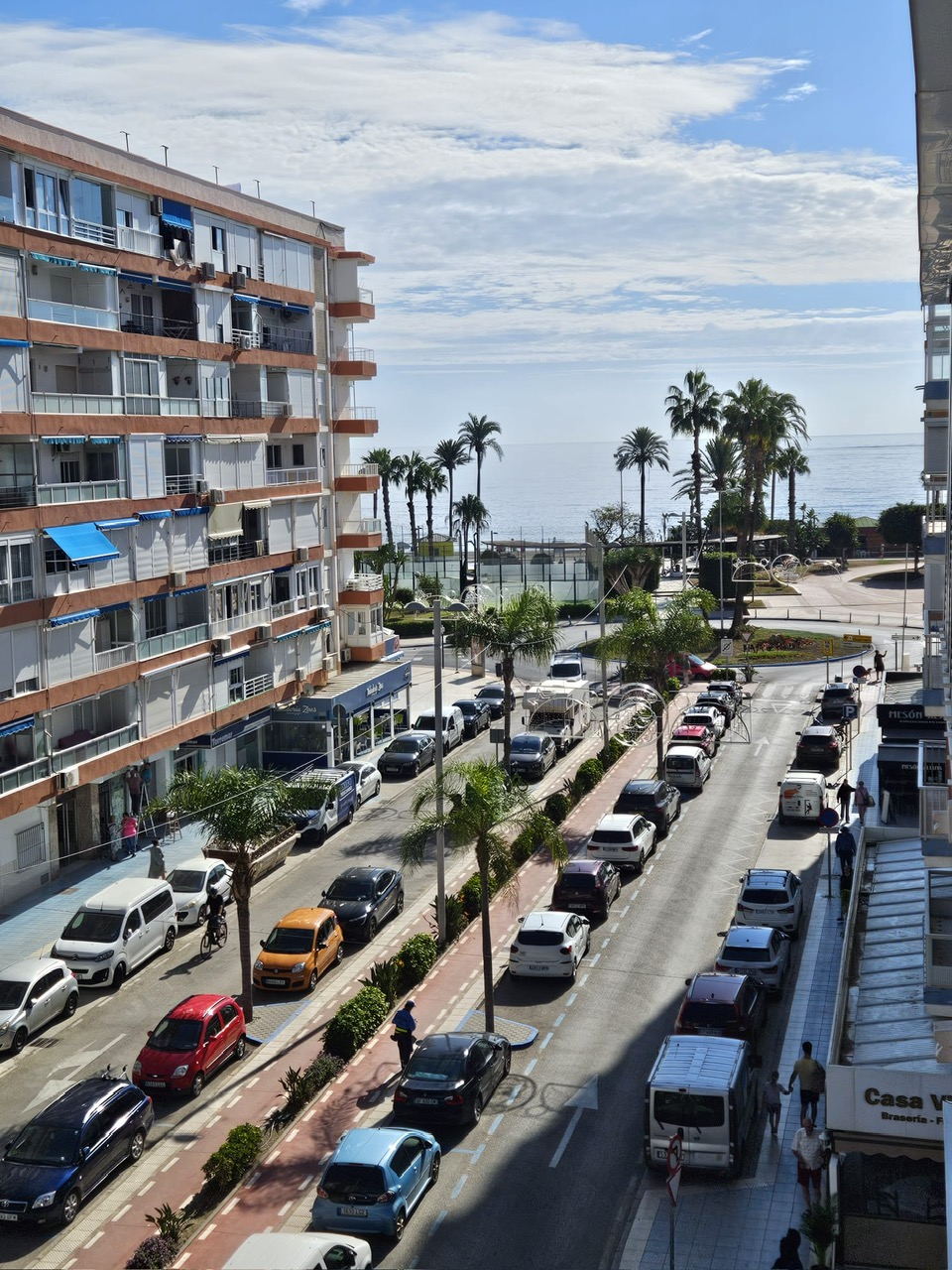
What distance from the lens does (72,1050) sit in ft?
92.1

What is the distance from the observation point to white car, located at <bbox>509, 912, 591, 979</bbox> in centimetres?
3067

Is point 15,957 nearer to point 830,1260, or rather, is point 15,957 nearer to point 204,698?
point 204,698

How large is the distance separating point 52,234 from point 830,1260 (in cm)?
3105

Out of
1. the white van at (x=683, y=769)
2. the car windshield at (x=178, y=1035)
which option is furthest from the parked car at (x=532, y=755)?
the car windshield at (x=178, y=1035)

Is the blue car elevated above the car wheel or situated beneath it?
elevated above

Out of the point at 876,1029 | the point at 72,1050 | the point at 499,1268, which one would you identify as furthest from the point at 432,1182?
the point at 72,1050

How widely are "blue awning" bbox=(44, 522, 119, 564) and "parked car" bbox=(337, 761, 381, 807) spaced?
39.2ft

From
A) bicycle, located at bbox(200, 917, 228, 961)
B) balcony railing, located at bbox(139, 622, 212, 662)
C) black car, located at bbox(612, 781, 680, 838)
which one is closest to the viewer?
bicycle, located at bbox(200, 917, 228, 961)

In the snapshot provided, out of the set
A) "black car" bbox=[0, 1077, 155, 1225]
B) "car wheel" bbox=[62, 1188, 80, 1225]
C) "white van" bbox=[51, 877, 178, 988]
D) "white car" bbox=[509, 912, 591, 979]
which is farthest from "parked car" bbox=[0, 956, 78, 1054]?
"white car" bbox=[509, 912, 591, 979]

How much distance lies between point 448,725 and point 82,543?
20.1 m

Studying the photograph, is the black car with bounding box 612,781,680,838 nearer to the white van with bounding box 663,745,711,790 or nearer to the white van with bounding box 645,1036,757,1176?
the white van with bounding box 663,745,711,790

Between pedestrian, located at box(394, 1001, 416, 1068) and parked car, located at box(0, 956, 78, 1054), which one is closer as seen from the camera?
pedestrian, located at box(394, 1001, 416, 1068)

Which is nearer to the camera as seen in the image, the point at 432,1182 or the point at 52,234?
the point at 432,1182

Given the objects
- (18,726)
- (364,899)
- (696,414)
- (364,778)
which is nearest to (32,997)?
(364,899)
